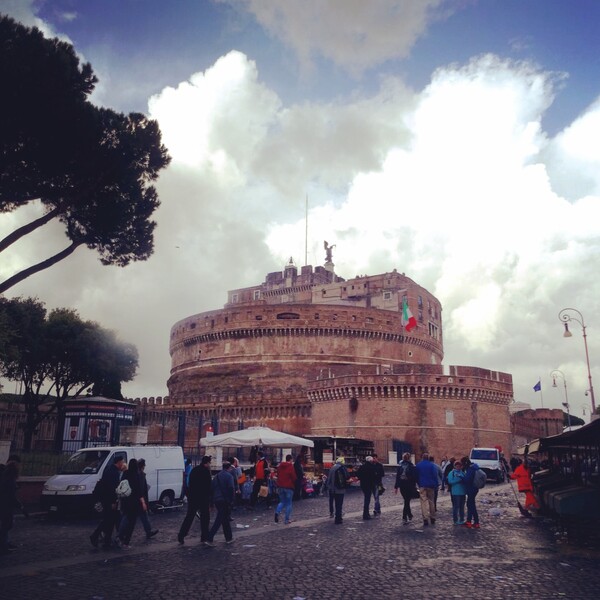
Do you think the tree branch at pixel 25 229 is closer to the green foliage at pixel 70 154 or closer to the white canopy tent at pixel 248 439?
the green foliage at pixel 70 154

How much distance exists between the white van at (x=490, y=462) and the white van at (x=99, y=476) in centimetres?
1599

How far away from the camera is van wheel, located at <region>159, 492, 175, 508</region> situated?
14.5 meters

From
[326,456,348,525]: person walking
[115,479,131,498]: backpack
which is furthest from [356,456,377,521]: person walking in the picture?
[115,479,131,498]: backpack

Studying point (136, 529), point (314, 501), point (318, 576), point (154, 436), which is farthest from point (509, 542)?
point (154, 436)

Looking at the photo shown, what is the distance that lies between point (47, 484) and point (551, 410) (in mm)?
48998

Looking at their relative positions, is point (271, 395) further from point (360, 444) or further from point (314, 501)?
point (314, 501)

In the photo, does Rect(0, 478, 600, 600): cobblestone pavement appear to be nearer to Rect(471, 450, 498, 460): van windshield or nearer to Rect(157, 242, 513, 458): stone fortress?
Rect(157, 242, 513, 458): stone fortress

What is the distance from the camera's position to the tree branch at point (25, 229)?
49.5 feet

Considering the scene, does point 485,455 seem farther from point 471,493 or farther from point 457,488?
point 471,493

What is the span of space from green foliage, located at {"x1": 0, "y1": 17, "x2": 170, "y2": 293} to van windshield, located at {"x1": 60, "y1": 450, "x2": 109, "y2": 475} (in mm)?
5203

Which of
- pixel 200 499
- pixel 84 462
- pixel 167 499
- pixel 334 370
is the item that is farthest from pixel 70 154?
pixel 334 370

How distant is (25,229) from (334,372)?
34.1 meters

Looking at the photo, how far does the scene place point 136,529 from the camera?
11.3 meters

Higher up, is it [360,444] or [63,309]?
[63,309]
